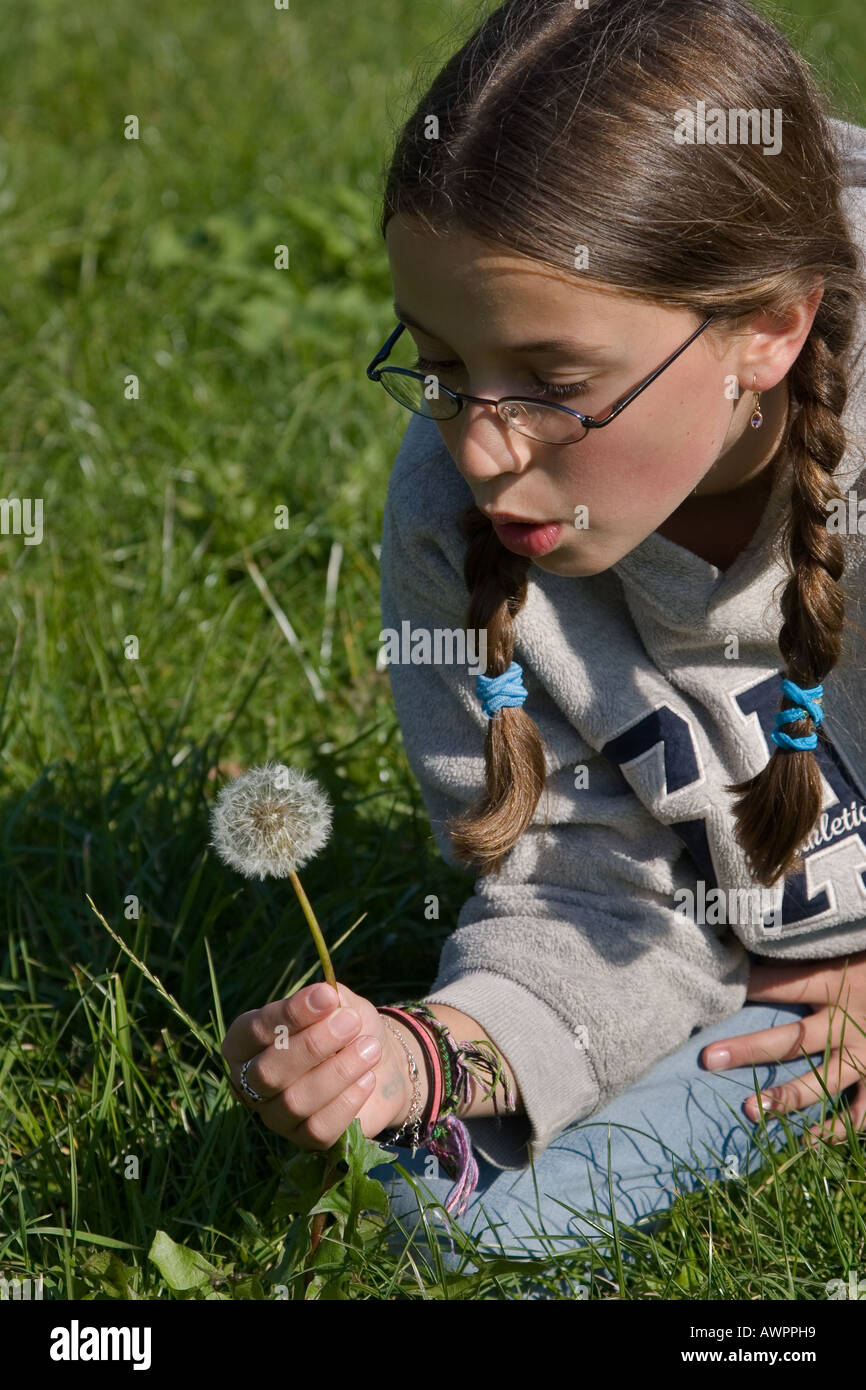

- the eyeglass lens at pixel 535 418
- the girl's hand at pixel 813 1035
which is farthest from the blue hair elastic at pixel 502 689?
the girl's hand at pixel 813 1035

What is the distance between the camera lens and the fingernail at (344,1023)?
1.42 metres

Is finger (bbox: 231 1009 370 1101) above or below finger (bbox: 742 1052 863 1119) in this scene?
above

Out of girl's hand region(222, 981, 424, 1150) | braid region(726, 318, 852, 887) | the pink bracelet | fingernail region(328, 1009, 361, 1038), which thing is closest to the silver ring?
girl's hand region(222, 981, 424, 1150)

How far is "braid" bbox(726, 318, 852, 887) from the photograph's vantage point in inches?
66.1

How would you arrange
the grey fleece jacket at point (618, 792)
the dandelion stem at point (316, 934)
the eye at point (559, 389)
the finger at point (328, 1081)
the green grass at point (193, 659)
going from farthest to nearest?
the grey fleece jacket at point (618, 792), the green grass at point (193, 659), the eye at point (559, 389), the finger at point (328, 1081), the dandelion stem at point (316, 934)

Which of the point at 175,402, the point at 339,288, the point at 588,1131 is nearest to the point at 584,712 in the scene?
the point at 588,1131

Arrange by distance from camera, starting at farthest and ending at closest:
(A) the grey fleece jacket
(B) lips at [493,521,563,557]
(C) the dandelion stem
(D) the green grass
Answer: (A) the grey fleece jacket, (D) the green grass, (B) lips at [493,521,563,557], (C) the dandelion stem

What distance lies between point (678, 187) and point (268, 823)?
0.74 m

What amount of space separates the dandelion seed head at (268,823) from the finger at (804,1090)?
0.78 m

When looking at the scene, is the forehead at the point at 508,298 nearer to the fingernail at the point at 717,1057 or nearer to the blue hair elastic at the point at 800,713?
the blue hair elastic at the point at 800,713

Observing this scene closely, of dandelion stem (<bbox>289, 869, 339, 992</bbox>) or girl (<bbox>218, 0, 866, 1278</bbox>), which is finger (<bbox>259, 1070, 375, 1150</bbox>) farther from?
dandelion stem (<bbox>289, 869, 339, 992</bbox>)

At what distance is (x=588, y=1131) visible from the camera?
1.97m

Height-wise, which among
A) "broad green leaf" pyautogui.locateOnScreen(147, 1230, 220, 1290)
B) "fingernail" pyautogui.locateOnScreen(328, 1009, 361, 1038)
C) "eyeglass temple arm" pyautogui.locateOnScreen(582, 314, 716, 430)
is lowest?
"broad green leaf" pyautogui.locateOnScreen(147, 1230, 220, 1290)

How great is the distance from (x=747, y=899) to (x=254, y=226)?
2516mm
